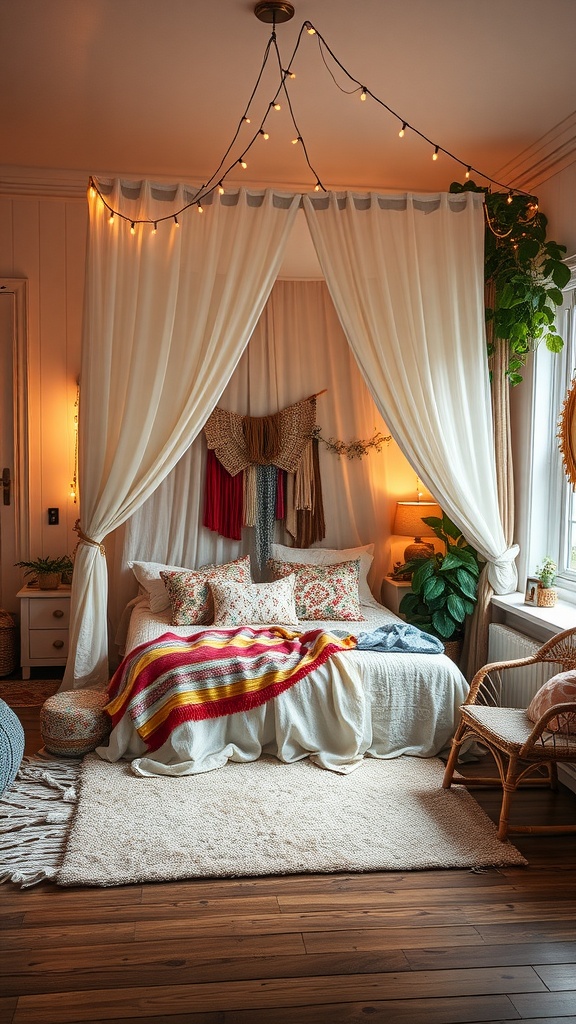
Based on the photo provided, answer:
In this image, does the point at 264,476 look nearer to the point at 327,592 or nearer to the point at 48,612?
the point at 327,592

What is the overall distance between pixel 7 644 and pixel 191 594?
125cm

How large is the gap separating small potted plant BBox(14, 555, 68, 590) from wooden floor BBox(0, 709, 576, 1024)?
248 centimetres

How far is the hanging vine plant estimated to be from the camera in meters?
4.26

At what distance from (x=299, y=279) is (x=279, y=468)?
1203mm

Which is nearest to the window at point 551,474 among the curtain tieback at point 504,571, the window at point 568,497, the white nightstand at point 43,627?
the window at point 568,497

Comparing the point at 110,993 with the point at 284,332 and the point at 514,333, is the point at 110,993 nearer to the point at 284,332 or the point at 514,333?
the point at 514,333

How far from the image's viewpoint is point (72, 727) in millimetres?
3844

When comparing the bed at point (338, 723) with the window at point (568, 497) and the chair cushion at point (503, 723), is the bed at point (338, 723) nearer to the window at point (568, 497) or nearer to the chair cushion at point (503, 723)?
the chair cushion at point (503, 723)

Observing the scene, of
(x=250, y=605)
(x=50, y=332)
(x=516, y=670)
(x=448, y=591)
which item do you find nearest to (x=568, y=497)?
(x=448, y=591)

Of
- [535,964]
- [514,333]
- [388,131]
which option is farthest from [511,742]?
[388,131]

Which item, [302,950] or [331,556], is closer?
[302,950]

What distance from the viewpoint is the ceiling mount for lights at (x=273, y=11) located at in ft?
10.5

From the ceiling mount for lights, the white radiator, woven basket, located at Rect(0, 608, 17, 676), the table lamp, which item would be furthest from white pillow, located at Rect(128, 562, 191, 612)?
the ceiling mount for lights

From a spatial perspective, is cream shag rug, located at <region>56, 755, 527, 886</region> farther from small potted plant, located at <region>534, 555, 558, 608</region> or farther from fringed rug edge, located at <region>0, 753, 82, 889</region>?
small potted plant, located at <region>534, 555, 558, 608</region>
